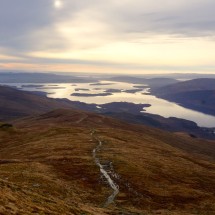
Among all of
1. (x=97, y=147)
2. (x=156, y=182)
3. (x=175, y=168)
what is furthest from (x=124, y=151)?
(x=156, y=182)

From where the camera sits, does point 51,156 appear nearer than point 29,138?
Yes

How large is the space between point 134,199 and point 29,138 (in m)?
79.1

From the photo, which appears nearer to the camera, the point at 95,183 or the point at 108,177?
the point at 95,183

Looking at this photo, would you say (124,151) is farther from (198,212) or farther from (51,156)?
(198,212)

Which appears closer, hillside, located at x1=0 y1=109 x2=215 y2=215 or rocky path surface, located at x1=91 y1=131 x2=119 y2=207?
hillside, located at x1=0 y1=109 x2=215 y2=215

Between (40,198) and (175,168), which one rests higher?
(40,198)

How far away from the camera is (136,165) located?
78.5m

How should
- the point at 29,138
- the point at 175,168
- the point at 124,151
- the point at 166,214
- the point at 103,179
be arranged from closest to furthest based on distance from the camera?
the point at 166,214
the point at 103,179
the point at 175,168
the point at 124,151
the point at 29,138

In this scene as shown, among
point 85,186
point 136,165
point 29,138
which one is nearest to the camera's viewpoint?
point 85,186

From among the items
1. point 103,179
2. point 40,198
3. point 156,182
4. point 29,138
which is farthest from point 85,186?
point 29,138

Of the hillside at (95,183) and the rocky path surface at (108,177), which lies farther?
the rocky path surface at (108,177)

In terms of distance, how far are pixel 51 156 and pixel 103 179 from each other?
24974mm

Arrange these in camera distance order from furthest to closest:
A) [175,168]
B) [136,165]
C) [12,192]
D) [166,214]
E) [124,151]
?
[124,151] → [175,168] → [136,165] → [166,214] → [12,192]

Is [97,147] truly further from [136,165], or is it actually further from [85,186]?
[85,186]
